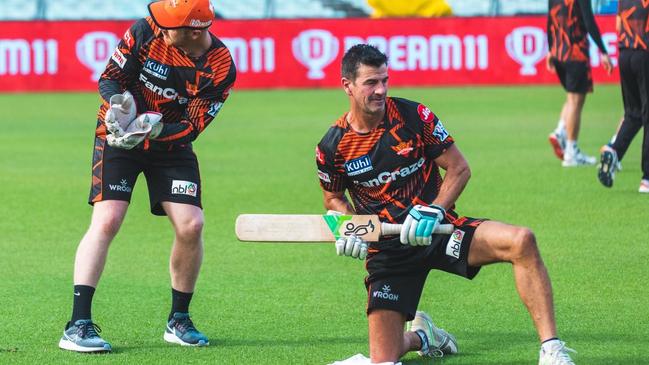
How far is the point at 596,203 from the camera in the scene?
39.7 feet

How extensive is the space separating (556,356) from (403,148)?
1351mm

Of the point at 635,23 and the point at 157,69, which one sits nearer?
the point at 157,69

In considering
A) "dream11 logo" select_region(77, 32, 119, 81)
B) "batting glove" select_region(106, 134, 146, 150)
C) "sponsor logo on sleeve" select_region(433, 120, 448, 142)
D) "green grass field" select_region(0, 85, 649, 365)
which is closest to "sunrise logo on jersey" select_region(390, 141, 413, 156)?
"sponsor logo on sleeve" select_region(433, 120, 448, 142)

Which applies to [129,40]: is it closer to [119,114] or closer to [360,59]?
[119,114]

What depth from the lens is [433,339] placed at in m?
6.89

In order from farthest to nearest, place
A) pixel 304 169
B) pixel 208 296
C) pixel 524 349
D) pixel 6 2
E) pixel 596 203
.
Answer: pixel 6 2 < pixel 304 169 < pixel 596 203 < pixel 208 296 < pixel 524 349

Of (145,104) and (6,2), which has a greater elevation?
(6,2)

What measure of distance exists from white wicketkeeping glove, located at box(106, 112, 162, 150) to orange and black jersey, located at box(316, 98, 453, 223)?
99 centimetres

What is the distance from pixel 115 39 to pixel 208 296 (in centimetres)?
1813

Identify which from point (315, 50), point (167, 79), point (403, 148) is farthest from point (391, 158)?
point (315, 50)

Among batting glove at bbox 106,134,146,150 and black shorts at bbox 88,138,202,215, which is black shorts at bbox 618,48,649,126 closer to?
black shorts at bbox 88,138,202,215

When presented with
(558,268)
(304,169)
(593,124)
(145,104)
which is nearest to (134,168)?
(145,104)

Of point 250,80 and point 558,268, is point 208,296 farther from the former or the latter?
point 250,80

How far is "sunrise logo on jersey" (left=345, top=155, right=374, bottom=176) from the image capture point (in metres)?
6.67
